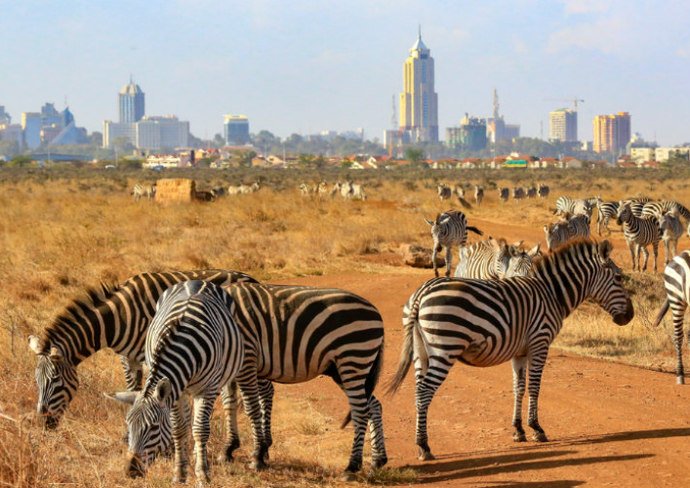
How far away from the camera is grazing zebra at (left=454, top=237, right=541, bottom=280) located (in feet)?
47.5

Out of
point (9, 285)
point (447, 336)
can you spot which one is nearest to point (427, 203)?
point (9, 285)

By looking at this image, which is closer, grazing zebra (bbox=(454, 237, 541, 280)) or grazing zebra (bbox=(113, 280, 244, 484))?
grazing zebra (bbox=(113, 280, 244, 484))

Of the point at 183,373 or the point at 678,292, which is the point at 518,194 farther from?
the point at 183,373

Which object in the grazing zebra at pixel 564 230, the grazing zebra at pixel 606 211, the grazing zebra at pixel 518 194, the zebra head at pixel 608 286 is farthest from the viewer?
the grazing zebra at pixel 518 194

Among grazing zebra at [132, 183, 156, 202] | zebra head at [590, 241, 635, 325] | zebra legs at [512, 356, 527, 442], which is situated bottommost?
zebra legs at [512, 356, 527, 442]

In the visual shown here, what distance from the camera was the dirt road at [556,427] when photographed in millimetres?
8469

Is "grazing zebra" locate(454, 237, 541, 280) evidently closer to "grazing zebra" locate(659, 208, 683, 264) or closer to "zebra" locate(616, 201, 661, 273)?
"zebra" locate(616, 201, 661, 273)

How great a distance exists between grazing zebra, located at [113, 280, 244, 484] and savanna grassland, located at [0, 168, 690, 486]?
0.30 meters

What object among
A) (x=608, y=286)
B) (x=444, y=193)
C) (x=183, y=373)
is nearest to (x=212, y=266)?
(x=608, y=286)

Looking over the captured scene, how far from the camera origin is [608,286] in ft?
35.1

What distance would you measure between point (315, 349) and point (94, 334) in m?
1.96

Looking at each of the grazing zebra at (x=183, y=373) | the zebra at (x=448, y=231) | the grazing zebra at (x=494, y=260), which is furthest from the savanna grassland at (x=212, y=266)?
the grazing zebra at (x=494, y=260)

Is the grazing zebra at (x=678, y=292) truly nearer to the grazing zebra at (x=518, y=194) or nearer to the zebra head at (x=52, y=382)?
the zebra head at (x=52, y=382)

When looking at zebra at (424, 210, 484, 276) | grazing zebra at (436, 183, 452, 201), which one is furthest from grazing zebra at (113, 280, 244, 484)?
grazing zebra at (436, 183, 452, 201)
